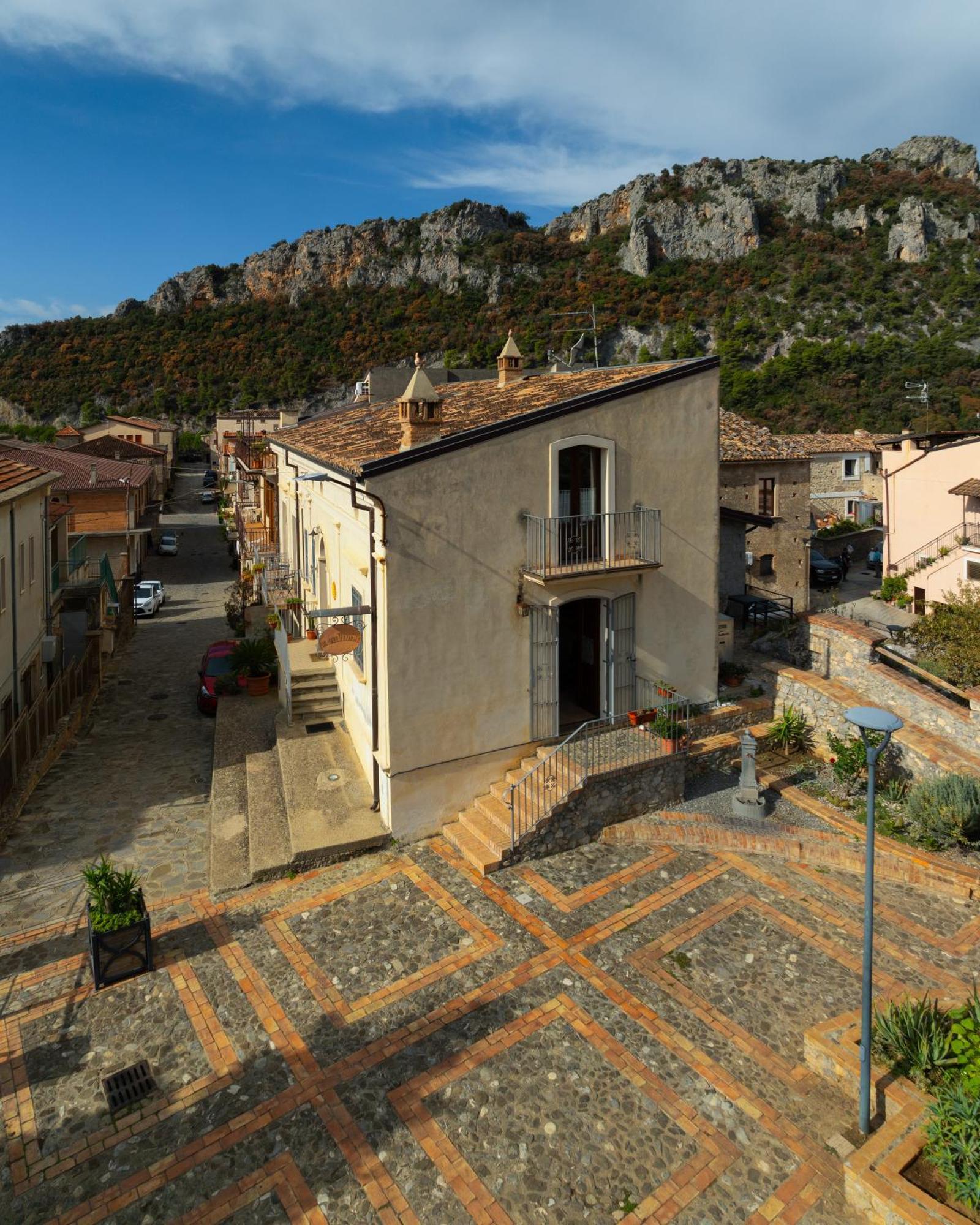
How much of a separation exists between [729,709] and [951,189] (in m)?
102

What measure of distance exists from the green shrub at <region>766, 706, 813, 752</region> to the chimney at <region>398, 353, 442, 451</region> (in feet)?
30.7

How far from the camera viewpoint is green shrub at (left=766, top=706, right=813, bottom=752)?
15117mm

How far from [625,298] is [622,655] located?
84651 millimetres

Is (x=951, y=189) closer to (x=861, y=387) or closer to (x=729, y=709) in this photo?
(x=861, y=387)

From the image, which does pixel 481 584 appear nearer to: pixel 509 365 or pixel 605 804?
pixel 605 804

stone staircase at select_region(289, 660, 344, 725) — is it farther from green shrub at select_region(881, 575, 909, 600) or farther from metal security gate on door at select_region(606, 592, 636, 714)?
green shrub at select_region(881, 575, 909, 600)

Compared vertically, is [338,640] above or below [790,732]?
above

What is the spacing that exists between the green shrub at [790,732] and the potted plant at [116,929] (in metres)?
11.9

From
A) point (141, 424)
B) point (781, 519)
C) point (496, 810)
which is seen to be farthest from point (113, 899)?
point (141, 424)

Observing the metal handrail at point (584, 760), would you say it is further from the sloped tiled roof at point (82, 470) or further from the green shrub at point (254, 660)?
the sloped tiled roof at point (82, 470)

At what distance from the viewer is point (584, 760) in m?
12.3

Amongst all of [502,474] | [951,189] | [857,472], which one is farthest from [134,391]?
[951,189]

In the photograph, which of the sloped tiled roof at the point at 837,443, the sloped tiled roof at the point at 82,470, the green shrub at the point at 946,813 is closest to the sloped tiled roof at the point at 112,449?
the sloped tiled roof at the point at 82,470

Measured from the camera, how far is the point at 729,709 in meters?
15.0
